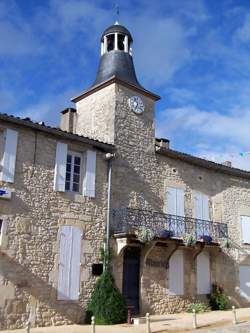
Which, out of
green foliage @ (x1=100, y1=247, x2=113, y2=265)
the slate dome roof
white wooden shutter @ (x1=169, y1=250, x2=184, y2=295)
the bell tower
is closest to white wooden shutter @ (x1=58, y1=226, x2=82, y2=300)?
green foliage @ (x1=100, y1=247, x2=113, y2=265)

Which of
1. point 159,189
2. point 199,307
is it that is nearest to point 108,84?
point 159,189

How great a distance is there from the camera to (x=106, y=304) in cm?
1109

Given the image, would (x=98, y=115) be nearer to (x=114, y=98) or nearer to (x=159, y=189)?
(x=114, y=98)

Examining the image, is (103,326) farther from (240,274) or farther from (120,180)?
(240,274)

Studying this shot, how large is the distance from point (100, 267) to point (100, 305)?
1.12 meters

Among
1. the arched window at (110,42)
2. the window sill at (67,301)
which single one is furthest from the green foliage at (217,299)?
the arched window at (110,42)

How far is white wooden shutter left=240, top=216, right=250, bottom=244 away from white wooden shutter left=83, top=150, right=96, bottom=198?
712 centimetres

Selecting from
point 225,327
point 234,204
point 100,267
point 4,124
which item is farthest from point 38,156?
point 234,204

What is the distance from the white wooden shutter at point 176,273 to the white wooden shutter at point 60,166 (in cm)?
470

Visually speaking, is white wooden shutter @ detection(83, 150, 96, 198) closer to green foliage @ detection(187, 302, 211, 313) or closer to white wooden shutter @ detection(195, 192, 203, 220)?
white wooden shutter @ detection(195, 192, 203, 220)

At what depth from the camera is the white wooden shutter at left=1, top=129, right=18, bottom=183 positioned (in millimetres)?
10539

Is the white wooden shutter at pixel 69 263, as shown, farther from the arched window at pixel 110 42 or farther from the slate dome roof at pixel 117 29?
the slate dome roof at pixel 117 29

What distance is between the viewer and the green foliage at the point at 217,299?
14.1 meters

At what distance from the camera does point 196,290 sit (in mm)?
13945
